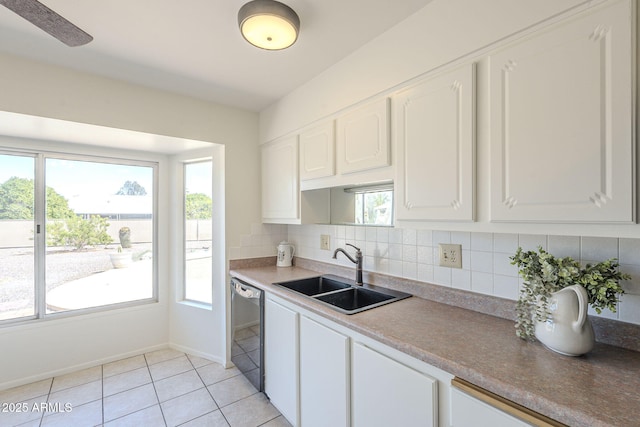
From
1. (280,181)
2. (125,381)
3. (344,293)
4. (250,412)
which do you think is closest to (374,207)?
(344,293)

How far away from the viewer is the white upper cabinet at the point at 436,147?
3.84ft

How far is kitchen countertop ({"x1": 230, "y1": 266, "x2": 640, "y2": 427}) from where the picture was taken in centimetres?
73

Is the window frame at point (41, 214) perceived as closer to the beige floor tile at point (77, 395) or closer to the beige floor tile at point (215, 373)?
the beige floor tile at point (77, 395)

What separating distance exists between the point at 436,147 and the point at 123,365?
3095mm

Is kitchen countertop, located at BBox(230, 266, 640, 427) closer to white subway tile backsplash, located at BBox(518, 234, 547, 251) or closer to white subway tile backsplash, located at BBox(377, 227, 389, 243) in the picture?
white subway tile backsplash, located at BBox(518, 234, 547, 251)

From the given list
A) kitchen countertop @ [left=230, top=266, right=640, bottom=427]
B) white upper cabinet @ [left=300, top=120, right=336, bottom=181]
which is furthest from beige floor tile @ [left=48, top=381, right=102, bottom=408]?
white upper cabinet @ [left=300, top=120, right=336, bottom=181]

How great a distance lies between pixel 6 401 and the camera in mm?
2023

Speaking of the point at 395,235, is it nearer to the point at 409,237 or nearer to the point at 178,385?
the point at 409,237

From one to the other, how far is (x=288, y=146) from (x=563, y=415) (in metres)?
2.09

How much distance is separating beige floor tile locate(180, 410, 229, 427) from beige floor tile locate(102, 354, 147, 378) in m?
0.99

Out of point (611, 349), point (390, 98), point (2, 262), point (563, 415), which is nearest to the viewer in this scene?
point (563, 415)

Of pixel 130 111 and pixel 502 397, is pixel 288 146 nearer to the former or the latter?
pixel 130 111

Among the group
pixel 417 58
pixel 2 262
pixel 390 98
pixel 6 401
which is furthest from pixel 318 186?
pixel 6 401

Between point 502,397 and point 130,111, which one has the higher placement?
point 130,111
